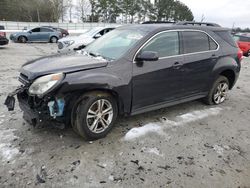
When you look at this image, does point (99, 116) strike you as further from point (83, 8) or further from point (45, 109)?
point (83, 8)

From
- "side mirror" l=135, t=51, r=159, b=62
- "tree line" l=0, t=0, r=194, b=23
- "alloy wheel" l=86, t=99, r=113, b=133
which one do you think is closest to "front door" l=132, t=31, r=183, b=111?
"side mirror" l=135, t=51, r=159, b=62

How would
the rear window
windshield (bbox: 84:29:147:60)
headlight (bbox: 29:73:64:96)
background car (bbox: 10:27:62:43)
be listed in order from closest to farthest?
headlight (bbox: 29:73:64:96) < windshield (bbox: 84:29:147:60) < the rear window < background car (bbox: 10:27:62:43)

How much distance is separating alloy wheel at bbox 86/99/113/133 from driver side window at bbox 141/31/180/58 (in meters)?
1.09

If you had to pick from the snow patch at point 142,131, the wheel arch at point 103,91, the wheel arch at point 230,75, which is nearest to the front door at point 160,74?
the wheel arch at point 103,91

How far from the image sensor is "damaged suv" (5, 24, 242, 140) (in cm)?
308

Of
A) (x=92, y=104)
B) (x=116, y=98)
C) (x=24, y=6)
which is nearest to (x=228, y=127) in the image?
(x=116, y=98)

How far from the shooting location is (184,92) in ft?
14.4

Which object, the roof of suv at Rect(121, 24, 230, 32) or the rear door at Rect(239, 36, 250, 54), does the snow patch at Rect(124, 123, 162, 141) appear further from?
the rear door at Rect(239, 36, 250, 54)

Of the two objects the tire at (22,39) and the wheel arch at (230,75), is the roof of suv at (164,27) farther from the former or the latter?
the tire at (22,39)

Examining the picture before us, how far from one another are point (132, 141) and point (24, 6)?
49994 mm

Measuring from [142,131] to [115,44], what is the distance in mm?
1596

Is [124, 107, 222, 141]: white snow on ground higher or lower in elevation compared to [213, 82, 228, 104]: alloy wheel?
lower

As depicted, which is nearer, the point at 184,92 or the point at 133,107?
the point at 133,107

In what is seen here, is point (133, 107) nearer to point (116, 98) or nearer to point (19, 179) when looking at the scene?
point (116, 98)
